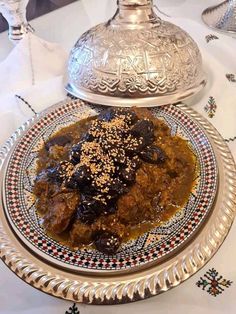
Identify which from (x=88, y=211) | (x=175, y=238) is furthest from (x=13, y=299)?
(x=175, y=238)

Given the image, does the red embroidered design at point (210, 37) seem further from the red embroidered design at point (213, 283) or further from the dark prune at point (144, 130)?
the red embroidered design at point (213, 283)

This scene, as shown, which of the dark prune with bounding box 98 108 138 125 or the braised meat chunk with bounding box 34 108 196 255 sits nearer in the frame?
the braised meat chunk with bounding box 34 108 196 255

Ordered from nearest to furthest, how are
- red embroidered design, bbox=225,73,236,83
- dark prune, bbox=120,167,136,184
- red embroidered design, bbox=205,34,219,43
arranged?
dark prune, bbox=120,167,136,184, red embroidered design, bbox=225,73,236,83, red embroidered design, bbox=205,34,219,43

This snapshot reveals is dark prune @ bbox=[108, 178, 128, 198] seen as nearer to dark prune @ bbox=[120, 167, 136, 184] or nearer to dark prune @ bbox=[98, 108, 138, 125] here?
dark prune @ bbox=[120, 167, 136, 184]

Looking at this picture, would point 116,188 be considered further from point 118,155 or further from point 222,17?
point 222,17

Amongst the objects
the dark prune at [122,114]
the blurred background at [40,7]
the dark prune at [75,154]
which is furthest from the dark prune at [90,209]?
the blurred background at [40,7]

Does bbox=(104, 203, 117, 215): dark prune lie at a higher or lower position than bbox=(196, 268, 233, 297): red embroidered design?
higher

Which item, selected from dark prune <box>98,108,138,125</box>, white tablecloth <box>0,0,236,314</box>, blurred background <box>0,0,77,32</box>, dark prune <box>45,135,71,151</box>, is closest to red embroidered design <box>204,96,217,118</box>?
white tablecloth <box>0,0,236,314</box>
